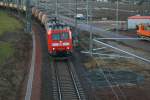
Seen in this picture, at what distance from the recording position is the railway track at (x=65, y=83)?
28734 mm

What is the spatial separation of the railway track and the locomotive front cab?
1.14 m

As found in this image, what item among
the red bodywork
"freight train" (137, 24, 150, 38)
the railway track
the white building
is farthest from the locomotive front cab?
the white building

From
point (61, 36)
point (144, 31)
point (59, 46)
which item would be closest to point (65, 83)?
point (59, 46)

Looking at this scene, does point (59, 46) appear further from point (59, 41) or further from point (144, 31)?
point (144, 31)

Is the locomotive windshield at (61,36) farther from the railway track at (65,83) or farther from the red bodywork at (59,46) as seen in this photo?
the railway track at (65,83)

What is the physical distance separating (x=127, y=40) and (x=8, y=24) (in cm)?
2194

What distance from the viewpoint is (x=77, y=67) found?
38438mm

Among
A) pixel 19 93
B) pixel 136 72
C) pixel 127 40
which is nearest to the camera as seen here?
pixel 19 93

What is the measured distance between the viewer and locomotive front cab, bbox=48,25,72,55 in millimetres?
41344

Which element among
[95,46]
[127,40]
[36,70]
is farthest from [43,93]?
[127,40]

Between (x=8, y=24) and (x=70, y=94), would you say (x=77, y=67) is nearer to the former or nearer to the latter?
(x=70, y=94)

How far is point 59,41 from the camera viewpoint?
1634 inches

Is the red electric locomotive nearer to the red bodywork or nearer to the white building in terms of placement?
the red bodywork

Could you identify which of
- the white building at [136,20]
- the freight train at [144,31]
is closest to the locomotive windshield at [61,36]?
the freight train at [144,31]
